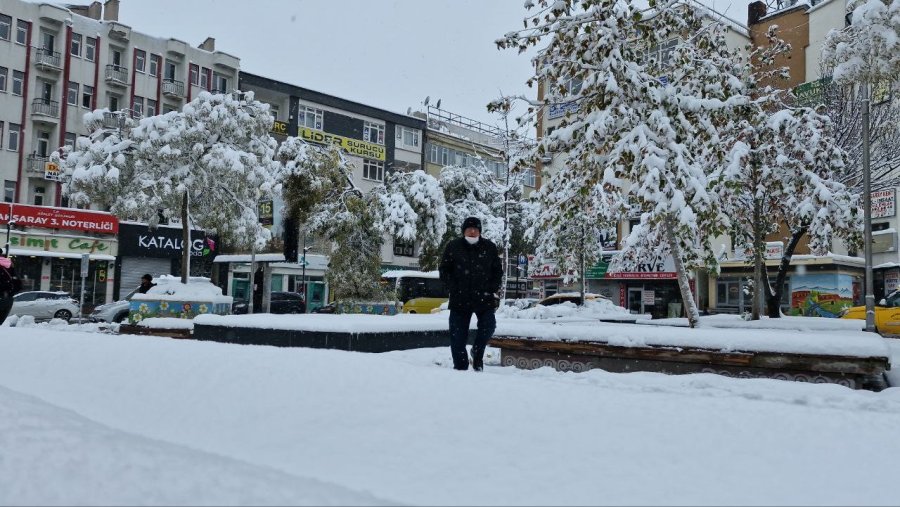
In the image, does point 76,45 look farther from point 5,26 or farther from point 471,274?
point 471,274

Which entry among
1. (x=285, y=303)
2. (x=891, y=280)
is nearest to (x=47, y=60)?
(x=285, y=303)

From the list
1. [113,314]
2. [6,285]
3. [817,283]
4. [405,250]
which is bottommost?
[113,314]

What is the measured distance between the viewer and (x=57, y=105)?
36.8 m

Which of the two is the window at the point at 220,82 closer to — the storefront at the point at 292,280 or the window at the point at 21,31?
the window at the point at 21,31

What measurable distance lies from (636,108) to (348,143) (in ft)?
131

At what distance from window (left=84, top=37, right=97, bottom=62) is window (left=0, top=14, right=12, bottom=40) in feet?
12.1

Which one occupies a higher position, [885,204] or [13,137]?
[13,137]

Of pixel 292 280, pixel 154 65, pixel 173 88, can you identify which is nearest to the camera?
pixel 173 88

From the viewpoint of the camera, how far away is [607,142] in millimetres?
10461

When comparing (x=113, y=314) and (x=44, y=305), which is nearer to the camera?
(x=113, y=314)

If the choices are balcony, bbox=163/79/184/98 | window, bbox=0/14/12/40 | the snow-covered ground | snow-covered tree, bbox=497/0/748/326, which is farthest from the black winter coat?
balcony, bbox=163/79/184/98

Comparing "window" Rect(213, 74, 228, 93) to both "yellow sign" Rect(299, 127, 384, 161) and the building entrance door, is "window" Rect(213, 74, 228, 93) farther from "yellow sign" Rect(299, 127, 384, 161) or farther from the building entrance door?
the building entrance door

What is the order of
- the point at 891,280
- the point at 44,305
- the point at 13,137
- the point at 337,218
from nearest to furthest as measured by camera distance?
the point at 337,218 < the point at 44,305 < the point at 891,280 < the point at 13,137

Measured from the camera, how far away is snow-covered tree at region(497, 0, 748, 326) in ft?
31.9
